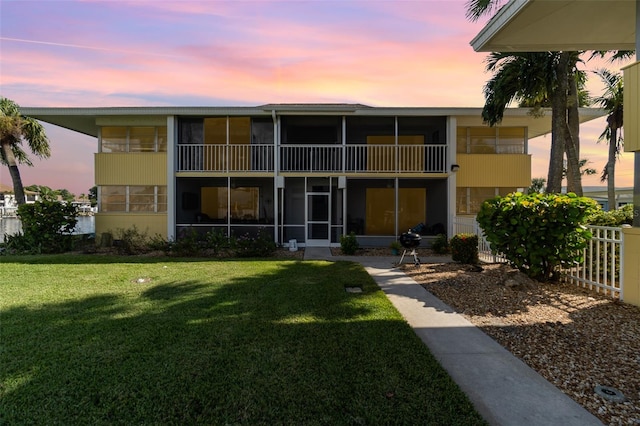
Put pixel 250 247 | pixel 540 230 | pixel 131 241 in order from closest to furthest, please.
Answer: pixel 540 230
pixel 250 247
pixel 131 241

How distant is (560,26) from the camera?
6.43m

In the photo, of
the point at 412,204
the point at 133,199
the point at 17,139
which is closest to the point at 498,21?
the point at 412,204

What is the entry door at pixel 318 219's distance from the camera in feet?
44.8

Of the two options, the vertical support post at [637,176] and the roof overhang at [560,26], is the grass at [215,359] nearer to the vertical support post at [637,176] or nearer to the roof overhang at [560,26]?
the vertical support post at [637,176]

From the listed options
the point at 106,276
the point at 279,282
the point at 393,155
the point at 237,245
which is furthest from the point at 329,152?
the point at 106,276

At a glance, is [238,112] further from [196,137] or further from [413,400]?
[413,400]

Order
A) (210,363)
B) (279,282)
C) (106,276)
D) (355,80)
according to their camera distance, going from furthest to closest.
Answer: (355,80) → (106,276) → (279,282) → (210,363)

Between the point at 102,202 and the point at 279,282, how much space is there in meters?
10.6

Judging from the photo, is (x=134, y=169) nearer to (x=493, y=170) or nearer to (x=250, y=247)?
(x=250, y=247)

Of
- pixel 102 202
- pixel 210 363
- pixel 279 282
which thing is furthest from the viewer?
pixel 102 202

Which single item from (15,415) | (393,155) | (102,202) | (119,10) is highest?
(119,10)

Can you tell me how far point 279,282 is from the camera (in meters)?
7.10

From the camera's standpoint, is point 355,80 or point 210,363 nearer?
point 210,363

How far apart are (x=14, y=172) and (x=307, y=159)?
14.3 meters
